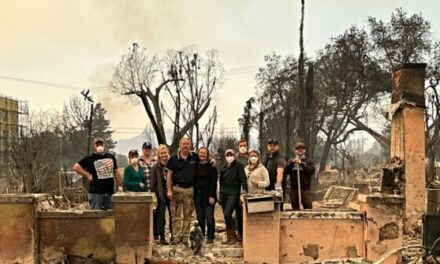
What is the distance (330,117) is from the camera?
37438mm

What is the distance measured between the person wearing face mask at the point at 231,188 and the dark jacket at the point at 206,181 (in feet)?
0.52

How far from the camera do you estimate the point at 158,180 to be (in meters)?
9.86

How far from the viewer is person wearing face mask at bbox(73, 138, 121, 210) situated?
31.3 ft

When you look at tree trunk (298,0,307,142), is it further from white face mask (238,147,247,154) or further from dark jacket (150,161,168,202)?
dark jacket (150,161,168,202)

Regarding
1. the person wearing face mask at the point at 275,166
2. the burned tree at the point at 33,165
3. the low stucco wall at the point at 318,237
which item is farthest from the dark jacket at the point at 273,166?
the burned tree at the point at 33,165

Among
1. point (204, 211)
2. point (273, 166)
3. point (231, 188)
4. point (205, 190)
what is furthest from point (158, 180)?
point (273, 166)

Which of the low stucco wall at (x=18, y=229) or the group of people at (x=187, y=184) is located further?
the group of people at (x=187, y=184)

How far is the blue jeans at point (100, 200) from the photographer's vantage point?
9578mm

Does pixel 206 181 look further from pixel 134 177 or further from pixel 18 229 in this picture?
pixel 18 229

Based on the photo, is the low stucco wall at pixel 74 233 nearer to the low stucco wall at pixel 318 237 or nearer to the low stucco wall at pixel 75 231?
the low stucco wall at pixel 75 231

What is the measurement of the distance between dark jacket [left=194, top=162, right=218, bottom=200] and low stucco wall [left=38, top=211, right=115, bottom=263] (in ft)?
5.26

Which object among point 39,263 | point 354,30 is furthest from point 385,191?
point 354,30

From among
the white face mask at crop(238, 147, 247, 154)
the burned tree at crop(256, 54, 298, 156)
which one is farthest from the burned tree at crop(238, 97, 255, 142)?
the white face mask at crop(238, 147, 247, 154)

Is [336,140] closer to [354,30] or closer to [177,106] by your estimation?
[354,30]
